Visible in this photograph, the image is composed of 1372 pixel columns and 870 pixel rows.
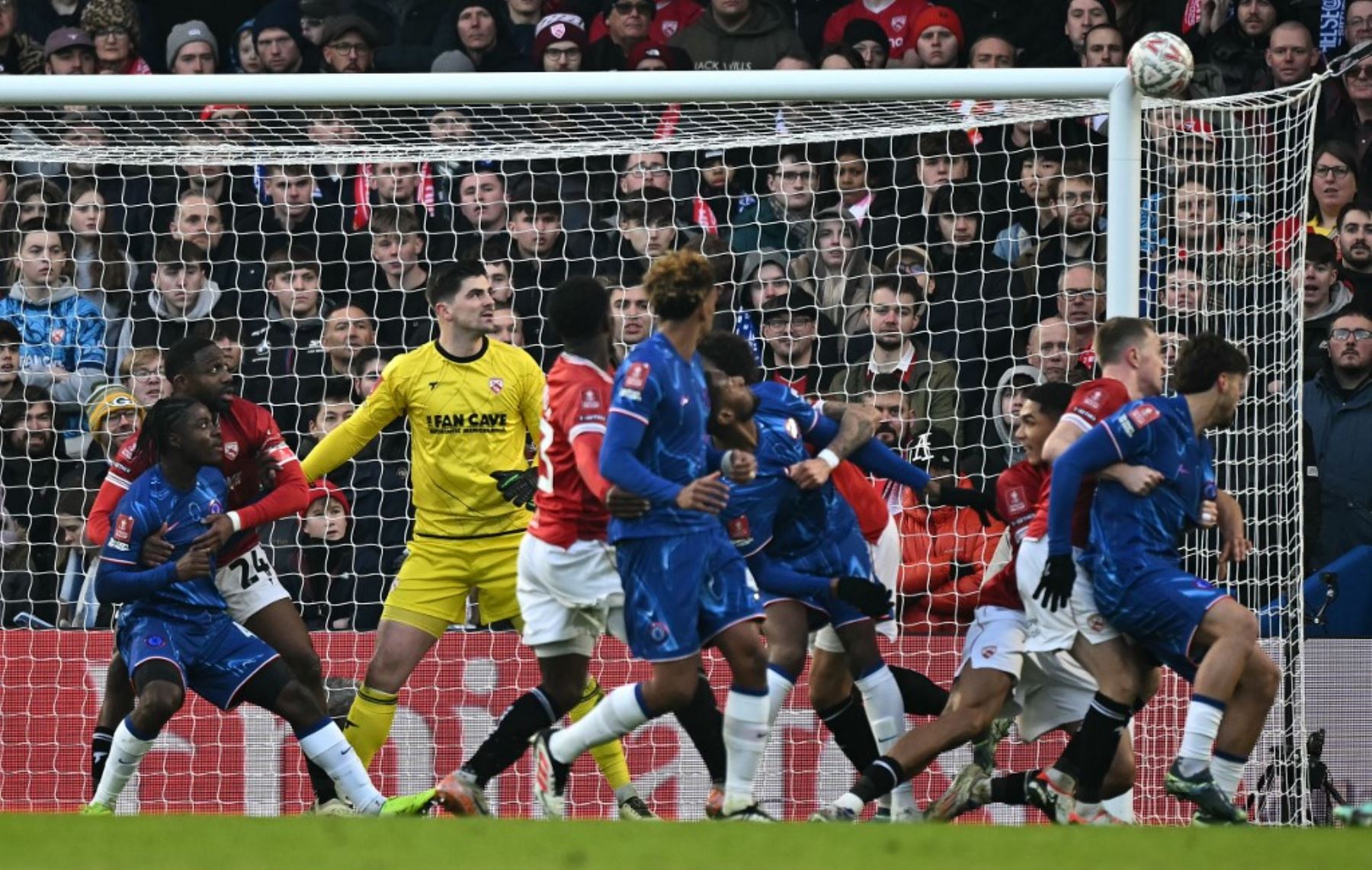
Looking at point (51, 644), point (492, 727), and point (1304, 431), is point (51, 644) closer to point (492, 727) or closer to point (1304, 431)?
point (492, 727)

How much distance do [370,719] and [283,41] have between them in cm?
534

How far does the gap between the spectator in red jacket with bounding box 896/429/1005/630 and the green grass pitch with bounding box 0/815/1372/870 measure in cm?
338

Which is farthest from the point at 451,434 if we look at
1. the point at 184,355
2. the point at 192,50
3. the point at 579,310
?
the point at 192,50

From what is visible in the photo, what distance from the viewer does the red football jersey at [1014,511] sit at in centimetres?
829

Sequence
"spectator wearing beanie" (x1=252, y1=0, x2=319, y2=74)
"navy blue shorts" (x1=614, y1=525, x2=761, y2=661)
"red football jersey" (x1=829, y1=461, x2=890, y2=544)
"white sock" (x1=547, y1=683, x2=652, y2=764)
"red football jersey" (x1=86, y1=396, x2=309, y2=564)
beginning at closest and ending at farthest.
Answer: "navy blue shorts" (x1=614, y1=525, x2=761, y2=661), "white sock" (x1=547, y1=683, x2=652, y2=764), "red football jersey" (x1=86, y1=396, x2=309, y2=564), "red football jersey" (x1=829, y1=461, x2=890, y2=544), "spectator wearing beanie" (x1=252, y1=0, x2=319, y2=74)

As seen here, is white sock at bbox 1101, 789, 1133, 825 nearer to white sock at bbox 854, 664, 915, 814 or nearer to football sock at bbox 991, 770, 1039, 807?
football sock at bbox 991, 770, 1039, 807

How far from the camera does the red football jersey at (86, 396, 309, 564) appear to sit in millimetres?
8438

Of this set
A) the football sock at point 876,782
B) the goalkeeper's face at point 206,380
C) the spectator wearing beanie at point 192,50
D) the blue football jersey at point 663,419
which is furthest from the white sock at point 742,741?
the spectator wearing beanie at point 192,50

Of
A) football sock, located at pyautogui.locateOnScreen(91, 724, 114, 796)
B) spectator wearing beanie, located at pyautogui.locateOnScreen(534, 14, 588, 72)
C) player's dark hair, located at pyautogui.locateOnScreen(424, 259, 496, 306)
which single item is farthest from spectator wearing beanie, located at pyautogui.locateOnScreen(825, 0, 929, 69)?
football sock, located at pyautogui.locateOnScreen(91, 724, 114, 796)

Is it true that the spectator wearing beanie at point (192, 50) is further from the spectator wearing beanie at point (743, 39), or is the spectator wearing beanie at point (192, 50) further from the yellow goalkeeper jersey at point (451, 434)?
the yellow goalkeeper jersey at point (451, 434)

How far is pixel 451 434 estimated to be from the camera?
8750 millimetres

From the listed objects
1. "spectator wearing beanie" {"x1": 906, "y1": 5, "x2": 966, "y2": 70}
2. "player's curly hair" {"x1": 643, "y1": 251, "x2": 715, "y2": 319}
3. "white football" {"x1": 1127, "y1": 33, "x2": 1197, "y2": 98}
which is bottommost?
"player's curly hair" {"x1": 643, "y1": 251, "x2": 715, "y2": 319}

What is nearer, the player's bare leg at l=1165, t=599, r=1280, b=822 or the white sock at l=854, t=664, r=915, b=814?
the player's bare leg at l=1165, t=599, r=1280, b=822

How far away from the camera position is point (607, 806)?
381 inches
